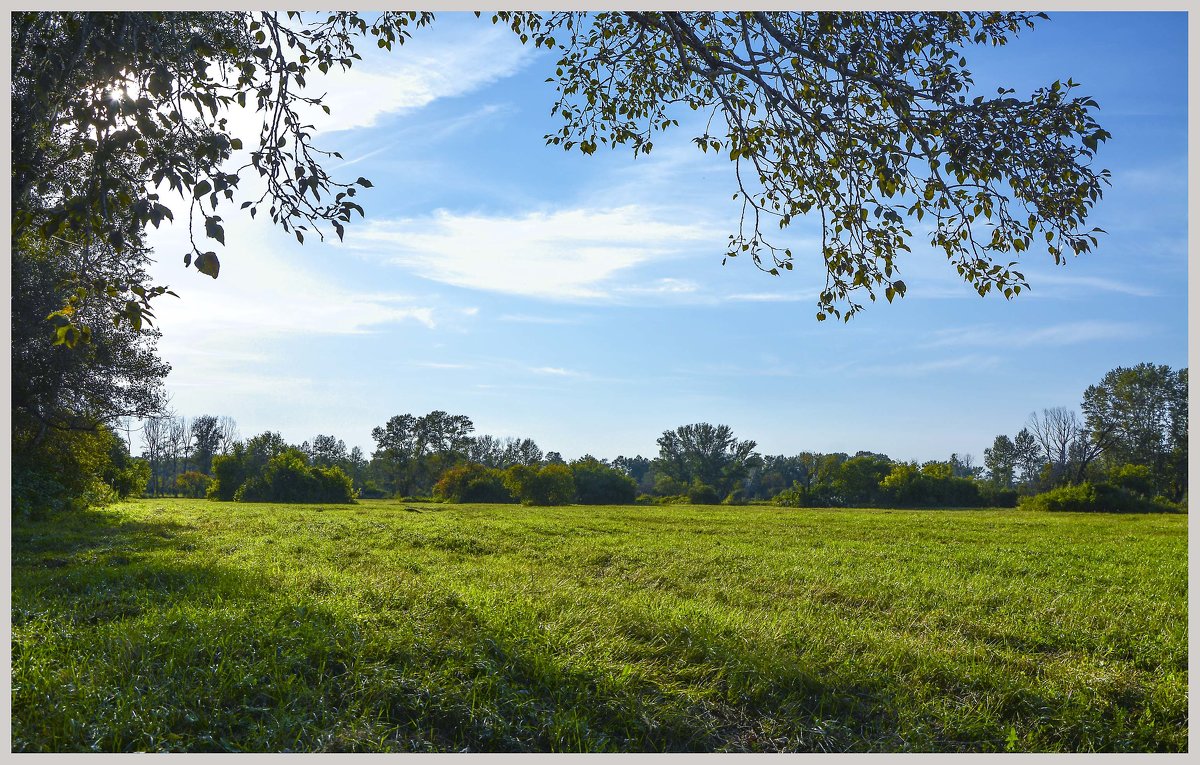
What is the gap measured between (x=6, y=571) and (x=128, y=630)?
2.81ft

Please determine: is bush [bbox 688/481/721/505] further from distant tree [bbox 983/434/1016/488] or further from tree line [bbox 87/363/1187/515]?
distant tree [bbox 983/434/1016/488]

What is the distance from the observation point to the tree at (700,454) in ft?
194

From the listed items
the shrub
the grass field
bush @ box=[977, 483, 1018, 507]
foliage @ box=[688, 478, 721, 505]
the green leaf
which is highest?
the green leaf

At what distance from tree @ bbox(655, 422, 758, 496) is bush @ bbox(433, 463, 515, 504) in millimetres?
22568

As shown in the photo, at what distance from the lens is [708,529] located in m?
17.8

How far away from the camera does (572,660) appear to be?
4.51 metres

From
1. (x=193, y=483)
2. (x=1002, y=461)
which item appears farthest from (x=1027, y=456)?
(x=193, y=483)

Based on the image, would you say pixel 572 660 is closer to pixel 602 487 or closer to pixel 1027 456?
pixel 602 487

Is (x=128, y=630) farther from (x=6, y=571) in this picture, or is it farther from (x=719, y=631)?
(x=719, y=631)

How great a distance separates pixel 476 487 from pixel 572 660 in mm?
36101

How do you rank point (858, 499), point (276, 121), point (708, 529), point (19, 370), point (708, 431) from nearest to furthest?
point (276, 121)
point (19, 370)
point (708, 529)
point (858, 499)
point (708, 431)

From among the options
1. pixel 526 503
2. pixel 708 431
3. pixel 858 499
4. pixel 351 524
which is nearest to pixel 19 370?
pixel 351 524

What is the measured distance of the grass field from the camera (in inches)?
148

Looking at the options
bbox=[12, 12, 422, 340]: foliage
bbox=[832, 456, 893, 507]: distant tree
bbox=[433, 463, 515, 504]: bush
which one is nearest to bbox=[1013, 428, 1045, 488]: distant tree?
bbox=[832, 456, 893, 507]: distant tree
